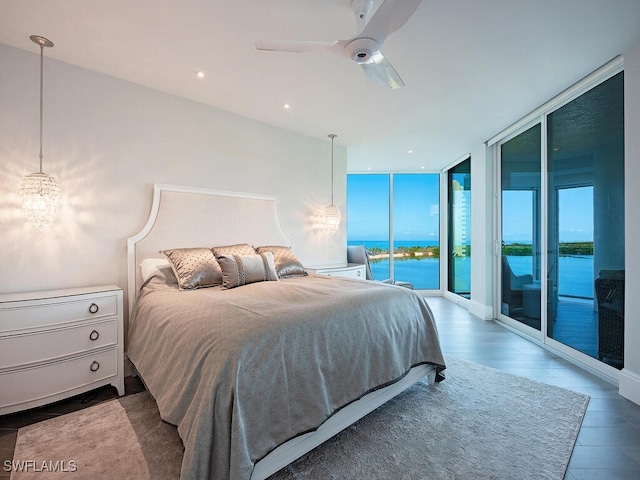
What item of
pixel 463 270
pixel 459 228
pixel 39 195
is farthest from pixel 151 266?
pixel 459 228

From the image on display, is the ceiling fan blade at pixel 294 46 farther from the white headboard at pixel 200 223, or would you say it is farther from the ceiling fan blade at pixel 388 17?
the white headboard at pixel 200 223

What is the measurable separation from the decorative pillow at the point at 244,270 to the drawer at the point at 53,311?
839 mm

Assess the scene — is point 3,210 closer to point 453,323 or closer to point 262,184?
point 262,184

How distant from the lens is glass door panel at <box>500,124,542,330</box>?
12.2ft

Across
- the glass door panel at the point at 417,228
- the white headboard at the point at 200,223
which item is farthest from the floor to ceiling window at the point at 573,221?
the white headboard at the point at 200,223

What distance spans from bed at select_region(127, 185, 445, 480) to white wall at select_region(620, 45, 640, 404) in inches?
53.7

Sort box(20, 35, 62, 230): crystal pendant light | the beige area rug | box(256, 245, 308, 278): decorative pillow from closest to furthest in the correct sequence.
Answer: the beige area rug, box(20, 35, 62, 230): crystal pendant light, box(256, 245, 308, 278): decorative pillow

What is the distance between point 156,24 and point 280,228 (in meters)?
2.38

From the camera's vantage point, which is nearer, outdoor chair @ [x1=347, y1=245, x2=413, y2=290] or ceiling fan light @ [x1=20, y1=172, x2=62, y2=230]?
ceiling fan light @ [x1=20, y1=172, x2=62, y2=230]

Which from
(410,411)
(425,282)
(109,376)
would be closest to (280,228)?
(109,376)

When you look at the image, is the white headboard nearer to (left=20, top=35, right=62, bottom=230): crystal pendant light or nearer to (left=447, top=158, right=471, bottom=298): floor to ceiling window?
(left=20, top=35, right=62, bottom=230): crystal pendant light

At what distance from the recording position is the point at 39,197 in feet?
7.48

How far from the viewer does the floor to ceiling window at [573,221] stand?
2.67 meters

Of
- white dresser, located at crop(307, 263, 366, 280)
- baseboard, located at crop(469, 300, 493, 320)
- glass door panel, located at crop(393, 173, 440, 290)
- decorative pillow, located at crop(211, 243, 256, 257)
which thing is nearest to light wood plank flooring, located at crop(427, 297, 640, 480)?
baseboard, located at crop(469, 300, 493, 320)
